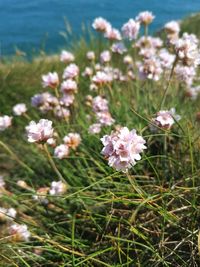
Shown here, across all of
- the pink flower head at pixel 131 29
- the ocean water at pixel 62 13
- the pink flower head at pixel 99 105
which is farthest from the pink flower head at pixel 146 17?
the ocean water at pixel 62 13

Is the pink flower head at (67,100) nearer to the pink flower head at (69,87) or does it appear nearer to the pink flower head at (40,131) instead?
the pink flower head at (69,87)

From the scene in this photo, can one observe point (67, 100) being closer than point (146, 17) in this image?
Yes

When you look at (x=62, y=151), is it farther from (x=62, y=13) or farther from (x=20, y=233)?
(x=62, y=13)


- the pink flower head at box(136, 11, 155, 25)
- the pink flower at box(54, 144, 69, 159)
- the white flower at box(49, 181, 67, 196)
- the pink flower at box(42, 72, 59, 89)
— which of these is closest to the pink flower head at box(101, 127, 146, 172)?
the white flower at box(49, 181, 67, 196)

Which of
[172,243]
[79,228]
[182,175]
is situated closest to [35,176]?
[79,228]

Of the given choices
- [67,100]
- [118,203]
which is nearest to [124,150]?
[118,203]
